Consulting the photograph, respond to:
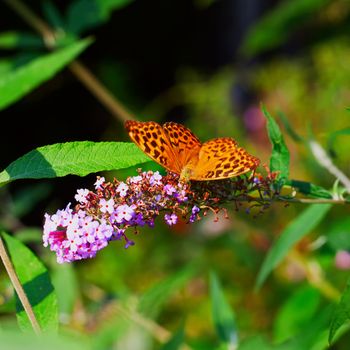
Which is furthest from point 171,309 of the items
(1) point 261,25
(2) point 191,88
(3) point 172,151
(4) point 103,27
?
(4) point 103,27

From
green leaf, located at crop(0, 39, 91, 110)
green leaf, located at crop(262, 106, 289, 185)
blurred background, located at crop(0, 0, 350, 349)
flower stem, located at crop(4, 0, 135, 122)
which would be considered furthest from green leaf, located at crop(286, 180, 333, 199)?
flower stem, located at crop(4, 0, 135, 122)

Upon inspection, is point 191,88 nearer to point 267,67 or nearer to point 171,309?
point 267,67

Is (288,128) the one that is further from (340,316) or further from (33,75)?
(33,75)

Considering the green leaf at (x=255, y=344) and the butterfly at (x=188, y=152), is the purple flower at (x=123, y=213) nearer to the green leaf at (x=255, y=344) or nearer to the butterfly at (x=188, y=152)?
the butterfly at (x=188, y=152)

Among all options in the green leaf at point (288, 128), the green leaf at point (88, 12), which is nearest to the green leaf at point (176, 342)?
the green leaf at point (288, 128)

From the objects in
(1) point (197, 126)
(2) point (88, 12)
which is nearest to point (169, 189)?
(2) point (88, 12)

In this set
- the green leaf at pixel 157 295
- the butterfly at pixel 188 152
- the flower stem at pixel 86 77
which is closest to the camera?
the butterfly at pixel 188 152

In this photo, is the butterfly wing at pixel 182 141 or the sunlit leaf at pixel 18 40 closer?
the butterfly wing at pixel 182 141
